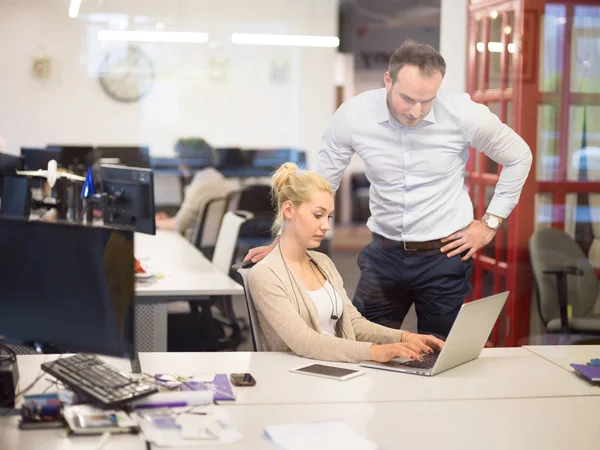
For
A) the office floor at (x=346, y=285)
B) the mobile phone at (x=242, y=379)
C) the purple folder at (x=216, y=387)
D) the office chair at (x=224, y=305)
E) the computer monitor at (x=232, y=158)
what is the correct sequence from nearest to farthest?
the purple folder at (x=216, y=387), the mobile phone at (x=242, y=379), the office floor at (x=346, y=285), the office chair at (x=224, y=305), the computer monitor at (x=232, y=158)

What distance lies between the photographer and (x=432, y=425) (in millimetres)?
1896

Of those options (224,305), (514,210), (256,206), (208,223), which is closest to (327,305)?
(224,305)

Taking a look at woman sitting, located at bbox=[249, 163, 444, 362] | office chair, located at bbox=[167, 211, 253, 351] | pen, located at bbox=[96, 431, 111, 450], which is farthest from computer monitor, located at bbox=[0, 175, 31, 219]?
pen, located at bbox=[96, 431, 111, 450]

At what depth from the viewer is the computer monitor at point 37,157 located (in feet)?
16.5

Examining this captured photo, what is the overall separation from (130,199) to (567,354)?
1.84 metres

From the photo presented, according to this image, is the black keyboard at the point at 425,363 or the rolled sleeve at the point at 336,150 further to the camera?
the rolled sleeve at the point at 336,150

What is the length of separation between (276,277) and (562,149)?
2.50m

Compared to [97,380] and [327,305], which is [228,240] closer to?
[327,305]

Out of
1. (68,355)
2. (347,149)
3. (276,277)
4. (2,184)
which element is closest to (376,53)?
(347,149)

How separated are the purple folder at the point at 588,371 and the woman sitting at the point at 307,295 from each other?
0.38 meters

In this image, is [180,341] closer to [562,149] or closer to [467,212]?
[467,212]

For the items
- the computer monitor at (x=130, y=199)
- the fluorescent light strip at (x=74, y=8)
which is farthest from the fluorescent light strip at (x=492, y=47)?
the fluorescent light strip at (x=74, y=8)

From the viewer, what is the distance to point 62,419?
1.85 metres

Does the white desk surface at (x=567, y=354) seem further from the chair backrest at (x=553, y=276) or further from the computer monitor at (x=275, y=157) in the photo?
the computer monitor at (x=275, y=157)
